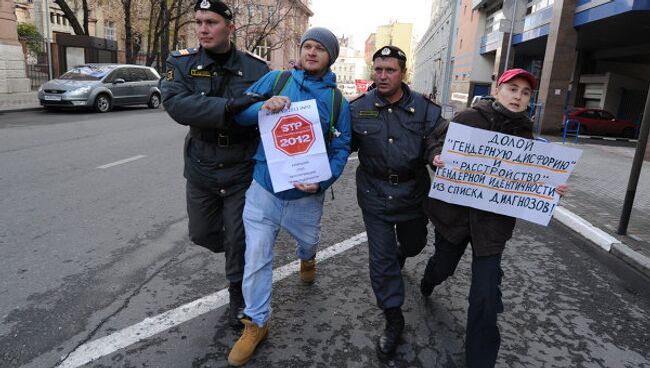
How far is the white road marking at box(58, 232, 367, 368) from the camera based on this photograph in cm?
273

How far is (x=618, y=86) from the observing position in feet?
81.8

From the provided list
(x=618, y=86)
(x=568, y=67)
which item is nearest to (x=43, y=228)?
(x=568, y=67)

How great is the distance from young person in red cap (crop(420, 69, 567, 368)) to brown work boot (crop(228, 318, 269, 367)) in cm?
126

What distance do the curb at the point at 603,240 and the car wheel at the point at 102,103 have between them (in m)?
16.5

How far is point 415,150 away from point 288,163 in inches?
33.9

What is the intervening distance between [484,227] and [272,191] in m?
1.30

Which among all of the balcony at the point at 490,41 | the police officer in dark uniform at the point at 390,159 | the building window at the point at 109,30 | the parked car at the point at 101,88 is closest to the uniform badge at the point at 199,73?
the police officer in dark uniform at the point at 390,159

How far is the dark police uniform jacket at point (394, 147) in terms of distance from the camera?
3.03m

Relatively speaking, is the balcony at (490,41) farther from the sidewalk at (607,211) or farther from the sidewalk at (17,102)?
the sidewalk at (17,102)

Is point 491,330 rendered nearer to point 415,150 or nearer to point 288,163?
point 415,150

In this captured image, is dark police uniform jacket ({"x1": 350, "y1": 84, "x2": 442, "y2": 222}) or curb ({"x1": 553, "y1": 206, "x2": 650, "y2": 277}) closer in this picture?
dark police uniform jacket ({"x1": 350, "y1": 84, "x2": 442, "y2": 222})

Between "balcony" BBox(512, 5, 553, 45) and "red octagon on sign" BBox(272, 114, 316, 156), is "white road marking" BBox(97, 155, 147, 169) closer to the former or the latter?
"red octagon on sign" BBox(272, 114, 316, 156)

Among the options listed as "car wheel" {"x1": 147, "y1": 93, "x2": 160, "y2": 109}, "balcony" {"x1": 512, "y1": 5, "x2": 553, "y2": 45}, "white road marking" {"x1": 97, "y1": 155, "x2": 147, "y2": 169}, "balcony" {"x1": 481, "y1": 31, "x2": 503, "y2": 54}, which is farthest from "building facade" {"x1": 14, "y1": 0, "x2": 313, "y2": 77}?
"balcony" {"x1": 481, "y1": 31, "x2": 503, "y2": 54}

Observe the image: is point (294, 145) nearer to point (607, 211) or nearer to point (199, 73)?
point (199, 73)
